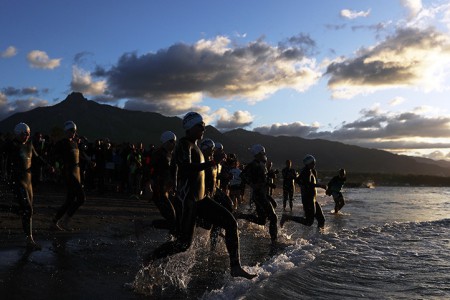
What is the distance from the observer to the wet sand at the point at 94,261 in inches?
240

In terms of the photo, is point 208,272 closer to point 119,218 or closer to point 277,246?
point 277,246

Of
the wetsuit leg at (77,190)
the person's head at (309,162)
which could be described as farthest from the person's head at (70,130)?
the person's head at (309,162)

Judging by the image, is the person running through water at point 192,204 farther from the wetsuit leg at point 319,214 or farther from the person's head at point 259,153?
the wetsuit leg at point 319,214

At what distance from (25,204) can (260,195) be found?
4934 millimetres

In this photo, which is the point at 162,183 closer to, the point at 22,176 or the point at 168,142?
the point at 168,142

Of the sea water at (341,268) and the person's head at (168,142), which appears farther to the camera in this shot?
the person's head at (168,142)

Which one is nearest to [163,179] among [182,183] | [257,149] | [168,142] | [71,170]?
[168,142]

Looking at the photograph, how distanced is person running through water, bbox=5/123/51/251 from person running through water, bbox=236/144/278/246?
14.8 ft

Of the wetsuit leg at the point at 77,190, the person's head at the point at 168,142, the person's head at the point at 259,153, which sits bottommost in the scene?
the wetsuit leg at the point at 77,190

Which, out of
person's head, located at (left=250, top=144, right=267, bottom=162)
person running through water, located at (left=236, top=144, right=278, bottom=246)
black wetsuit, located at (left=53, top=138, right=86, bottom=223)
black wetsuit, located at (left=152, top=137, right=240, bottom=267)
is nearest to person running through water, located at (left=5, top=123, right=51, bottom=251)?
black wetsuit, located at (left=53, top=138, right=86, bottom=223)

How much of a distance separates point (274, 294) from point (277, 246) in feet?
12.4

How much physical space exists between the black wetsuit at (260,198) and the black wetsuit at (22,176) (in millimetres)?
4526

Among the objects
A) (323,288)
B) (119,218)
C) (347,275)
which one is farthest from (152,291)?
(119,218)

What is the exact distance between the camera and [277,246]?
10.4 metres
